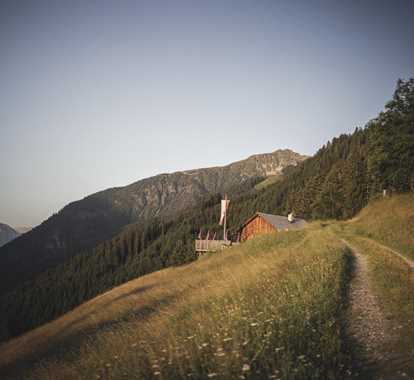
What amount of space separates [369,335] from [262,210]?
4687 inches

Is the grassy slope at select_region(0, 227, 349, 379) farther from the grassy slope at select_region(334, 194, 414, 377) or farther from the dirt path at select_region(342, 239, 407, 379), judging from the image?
the grassy slope at select_region(334, 194, 414, 377)

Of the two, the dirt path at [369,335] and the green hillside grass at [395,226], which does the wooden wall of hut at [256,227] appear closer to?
the green hillside grass at [395,226]

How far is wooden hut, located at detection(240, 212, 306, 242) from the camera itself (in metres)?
Result: 46.4

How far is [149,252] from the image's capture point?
4806 inches

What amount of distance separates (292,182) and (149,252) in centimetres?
7889

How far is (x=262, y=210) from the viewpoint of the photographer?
12262 cm

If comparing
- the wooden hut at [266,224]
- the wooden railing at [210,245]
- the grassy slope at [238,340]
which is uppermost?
the grassy slope at [238,340]

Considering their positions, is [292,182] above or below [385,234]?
above

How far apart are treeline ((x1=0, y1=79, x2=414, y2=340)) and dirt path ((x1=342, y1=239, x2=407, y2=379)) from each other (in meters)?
32.9

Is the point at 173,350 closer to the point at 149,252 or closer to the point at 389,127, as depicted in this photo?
the point at 389,127

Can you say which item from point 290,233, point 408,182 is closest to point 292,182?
point 408,182

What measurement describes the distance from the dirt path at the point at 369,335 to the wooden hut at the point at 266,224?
37.3 meters

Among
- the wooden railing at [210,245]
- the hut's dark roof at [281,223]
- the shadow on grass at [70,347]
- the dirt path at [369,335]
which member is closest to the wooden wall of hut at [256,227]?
the hut's dark roof at [281,223]

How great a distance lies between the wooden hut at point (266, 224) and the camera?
46375 mm
